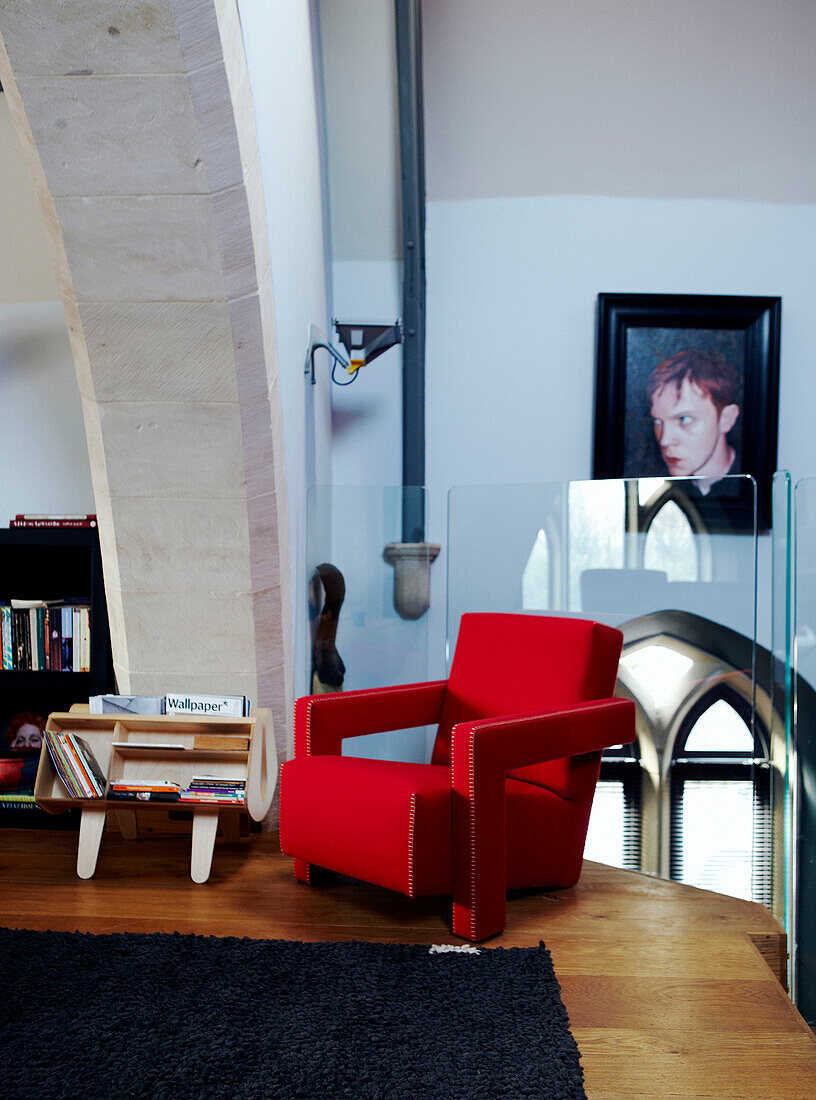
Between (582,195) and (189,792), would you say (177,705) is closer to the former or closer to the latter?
(189,792)

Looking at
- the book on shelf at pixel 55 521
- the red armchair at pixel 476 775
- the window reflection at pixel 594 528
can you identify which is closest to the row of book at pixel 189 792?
the red armchair at pixel 476 775

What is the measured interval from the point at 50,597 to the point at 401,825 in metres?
2.07

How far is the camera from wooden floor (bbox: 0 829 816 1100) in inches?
67.4

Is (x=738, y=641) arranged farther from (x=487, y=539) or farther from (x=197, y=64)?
(x=197, y=64)

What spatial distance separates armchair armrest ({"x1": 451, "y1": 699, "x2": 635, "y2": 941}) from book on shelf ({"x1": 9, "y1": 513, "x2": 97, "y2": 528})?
1.78 m

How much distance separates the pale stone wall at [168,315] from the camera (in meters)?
2.10

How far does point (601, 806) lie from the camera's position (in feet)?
10.5

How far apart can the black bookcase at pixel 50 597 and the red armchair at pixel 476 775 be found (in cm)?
102

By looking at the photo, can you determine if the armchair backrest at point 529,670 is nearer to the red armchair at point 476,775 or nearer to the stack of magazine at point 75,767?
the red armchair at point 476,775

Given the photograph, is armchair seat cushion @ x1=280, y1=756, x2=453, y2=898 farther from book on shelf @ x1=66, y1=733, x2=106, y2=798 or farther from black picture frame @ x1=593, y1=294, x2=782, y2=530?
black picture frame @ x1=593, y1=294, x2=782, y2=530

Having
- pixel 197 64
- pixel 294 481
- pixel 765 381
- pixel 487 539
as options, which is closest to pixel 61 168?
pixel 197 64

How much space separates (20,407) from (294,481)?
128cm

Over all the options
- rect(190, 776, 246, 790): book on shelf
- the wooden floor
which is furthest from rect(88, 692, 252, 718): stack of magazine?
the wooden floor

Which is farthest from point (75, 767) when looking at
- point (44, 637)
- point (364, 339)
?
point (364, 339)
